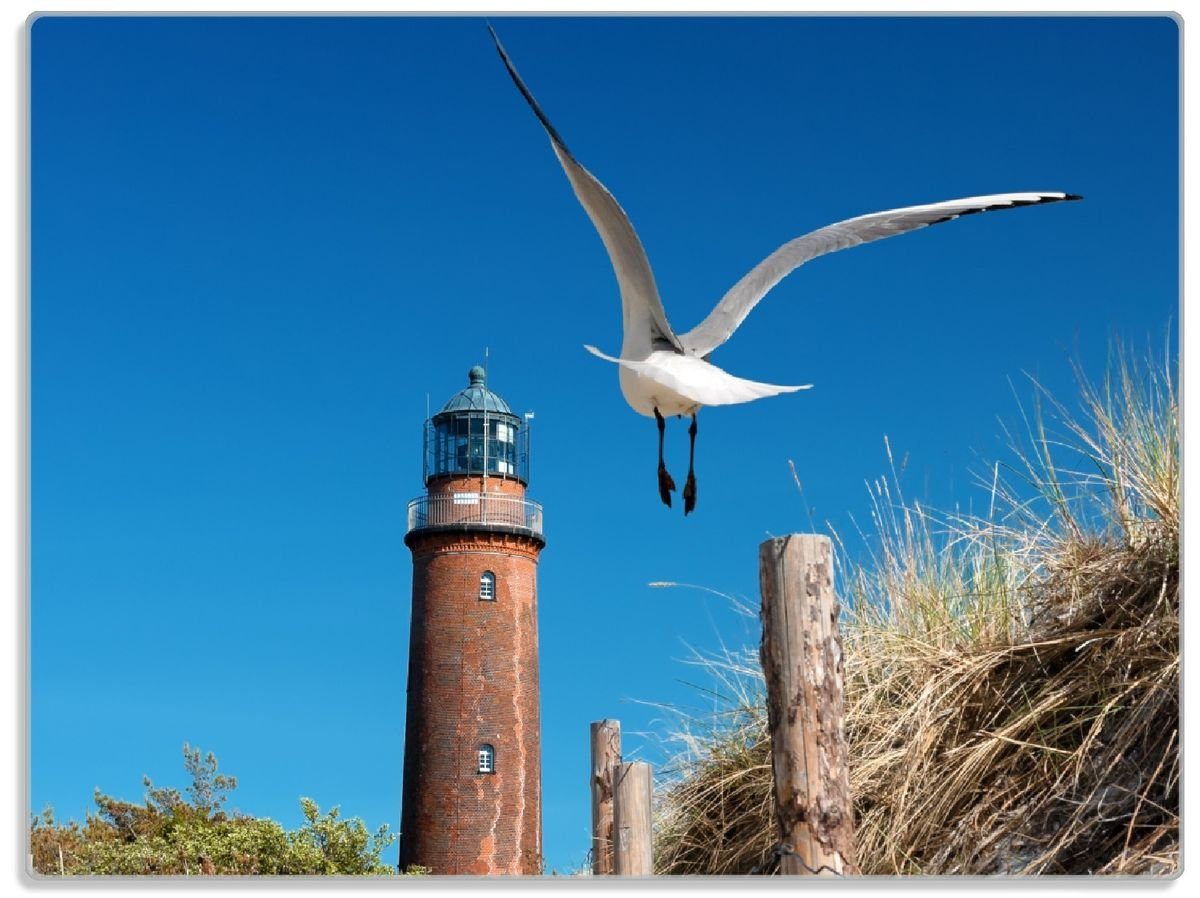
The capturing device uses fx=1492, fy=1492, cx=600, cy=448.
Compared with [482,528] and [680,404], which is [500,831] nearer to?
[482,528]

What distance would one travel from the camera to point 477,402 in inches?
812

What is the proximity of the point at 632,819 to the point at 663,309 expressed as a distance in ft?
6.95

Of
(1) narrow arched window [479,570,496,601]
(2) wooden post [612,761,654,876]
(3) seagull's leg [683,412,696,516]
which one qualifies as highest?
(1) narrow arched window [479,570,496,601]

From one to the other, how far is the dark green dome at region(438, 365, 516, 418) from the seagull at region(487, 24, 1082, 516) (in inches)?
563

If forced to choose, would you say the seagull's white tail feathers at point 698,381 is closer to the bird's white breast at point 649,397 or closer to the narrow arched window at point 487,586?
the bird's white breast at point 649,397

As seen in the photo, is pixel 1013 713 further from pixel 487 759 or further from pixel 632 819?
pixel 487 759

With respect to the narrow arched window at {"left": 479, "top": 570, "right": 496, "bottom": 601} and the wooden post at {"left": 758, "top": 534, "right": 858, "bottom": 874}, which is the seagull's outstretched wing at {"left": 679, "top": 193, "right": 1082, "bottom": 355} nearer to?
the wooden post at {"left": 758, "top": 534, "right": 858, "bottom": 874}

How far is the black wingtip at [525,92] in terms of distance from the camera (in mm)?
4609

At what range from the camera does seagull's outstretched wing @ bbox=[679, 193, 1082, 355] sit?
227 inches

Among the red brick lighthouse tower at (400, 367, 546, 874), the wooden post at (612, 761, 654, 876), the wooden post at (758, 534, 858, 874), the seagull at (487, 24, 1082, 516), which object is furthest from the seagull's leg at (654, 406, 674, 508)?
the red brick lighthouse tower at (400, 367, 546, 874)

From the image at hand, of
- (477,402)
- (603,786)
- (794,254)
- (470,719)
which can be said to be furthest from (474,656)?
(794,254)

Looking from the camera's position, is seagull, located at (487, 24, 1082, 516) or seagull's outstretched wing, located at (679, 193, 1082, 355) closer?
seagull, located at (487, 24, 1082, 516)

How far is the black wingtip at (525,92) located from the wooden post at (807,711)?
5.41ft
